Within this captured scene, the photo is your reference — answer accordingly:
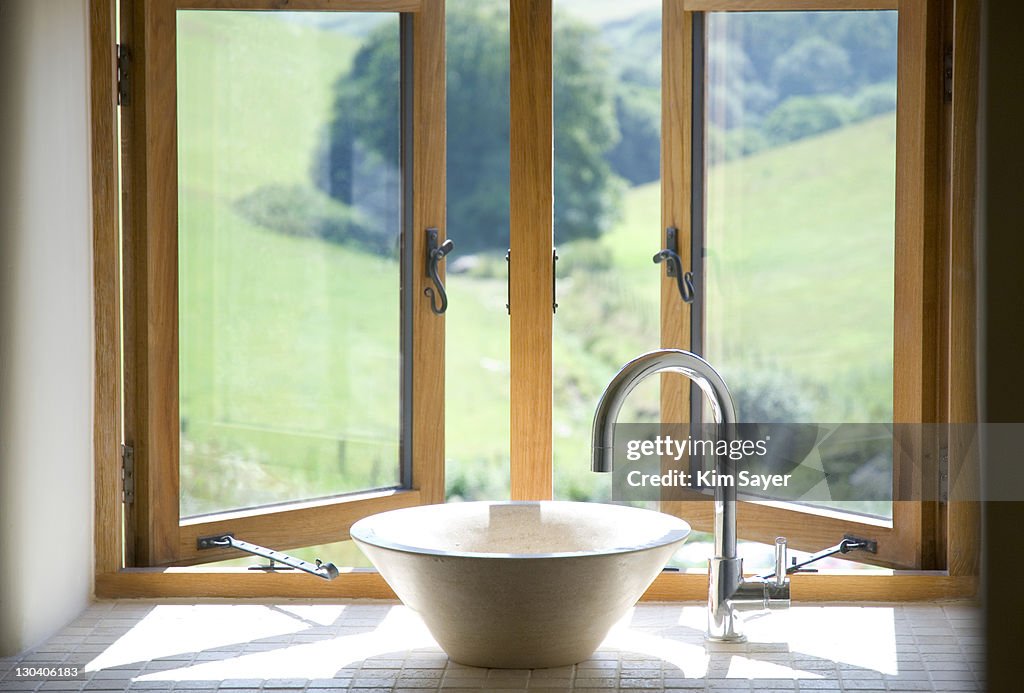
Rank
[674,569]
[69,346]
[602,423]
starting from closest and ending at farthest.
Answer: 1. [602,423]
2. [69,346]
3. [674,569]

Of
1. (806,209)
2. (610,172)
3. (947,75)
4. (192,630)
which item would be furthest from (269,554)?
(947,75)

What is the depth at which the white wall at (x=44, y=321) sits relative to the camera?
4.50 feet

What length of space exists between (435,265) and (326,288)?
17 cm

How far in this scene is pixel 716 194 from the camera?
1652 millimetres

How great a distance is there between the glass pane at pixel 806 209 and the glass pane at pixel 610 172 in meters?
0.11

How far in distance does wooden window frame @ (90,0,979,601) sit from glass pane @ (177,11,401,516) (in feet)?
0.21

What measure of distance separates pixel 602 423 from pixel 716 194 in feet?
1.77

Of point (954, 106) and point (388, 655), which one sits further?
point (954, 106)

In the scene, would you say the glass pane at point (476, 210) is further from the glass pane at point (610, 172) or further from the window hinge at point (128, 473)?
the window hinge at point (128, 473)

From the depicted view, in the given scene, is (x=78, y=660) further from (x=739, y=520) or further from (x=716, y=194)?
(x=716, y=194)

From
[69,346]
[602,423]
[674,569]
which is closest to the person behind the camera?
[602,423]

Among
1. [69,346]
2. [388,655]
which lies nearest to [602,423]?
[388,655]

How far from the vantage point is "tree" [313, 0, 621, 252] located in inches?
65.3

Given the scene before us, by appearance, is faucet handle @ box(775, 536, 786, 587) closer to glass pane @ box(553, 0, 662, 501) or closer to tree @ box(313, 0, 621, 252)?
glass pane @ box(553, 0, 662, 501)
